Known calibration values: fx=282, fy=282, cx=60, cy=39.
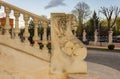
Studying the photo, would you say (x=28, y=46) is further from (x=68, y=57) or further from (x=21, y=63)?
(x=68, y=57)

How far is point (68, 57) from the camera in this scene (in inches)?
240

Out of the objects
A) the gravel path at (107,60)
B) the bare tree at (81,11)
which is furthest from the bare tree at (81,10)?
the gravel path at (107,60)

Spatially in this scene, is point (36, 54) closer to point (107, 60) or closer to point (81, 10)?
point (107, 60)

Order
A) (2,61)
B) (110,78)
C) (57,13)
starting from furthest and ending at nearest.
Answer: (110,78) < (57,13) < (2,61)

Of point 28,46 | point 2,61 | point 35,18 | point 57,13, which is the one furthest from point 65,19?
point 2,61

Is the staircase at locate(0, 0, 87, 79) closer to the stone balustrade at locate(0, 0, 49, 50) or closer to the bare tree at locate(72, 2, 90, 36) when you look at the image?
the stone balustrade at locate(0, 0, 49, 50)

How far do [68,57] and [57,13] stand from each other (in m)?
0.98

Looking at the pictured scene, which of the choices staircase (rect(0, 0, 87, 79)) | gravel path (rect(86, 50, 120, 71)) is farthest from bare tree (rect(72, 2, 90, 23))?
staircase (rect(0, 0, 87, 79))

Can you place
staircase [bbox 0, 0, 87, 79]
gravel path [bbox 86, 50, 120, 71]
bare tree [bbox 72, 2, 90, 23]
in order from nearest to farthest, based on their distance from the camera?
staircase [bbox 0, 0, 87, 79] < gravel path [bbox 86, 50, 120, 71] < bare tree [bbox 72, 2, 90, 23]

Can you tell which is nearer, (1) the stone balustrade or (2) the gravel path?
(1) the stone balustrade

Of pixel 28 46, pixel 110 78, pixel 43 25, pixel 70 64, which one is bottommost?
pixel 110 78

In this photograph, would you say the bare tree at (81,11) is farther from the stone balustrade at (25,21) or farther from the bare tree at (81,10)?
the stone balustrade at (25,21)

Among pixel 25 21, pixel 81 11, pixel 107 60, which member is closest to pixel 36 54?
pixel 25 21

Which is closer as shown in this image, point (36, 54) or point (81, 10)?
point (36, 54)
